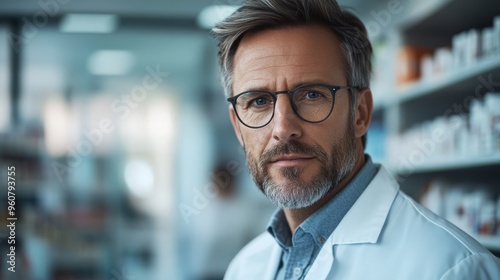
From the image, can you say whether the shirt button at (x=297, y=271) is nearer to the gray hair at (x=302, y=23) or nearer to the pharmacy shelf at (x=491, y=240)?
the gray hair at (x=302, y=23)

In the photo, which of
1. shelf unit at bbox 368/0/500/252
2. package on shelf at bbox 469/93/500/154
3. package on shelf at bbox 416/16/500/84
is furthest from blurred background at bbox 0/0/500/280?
package on shelf at bbox 469/93/500/154

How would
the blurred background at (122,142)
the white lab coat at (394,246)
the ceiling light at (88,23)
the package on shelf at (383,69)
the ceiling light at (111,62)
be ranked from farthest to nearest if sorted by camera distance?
the ceiling light at (111,62) < the ceiling light at (88,23) < the blurred background at (122,142) < the package on shelf at (383,69) < the white lab coat at (394,246)

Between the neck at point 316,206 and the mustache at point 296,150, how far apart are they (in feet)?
0.39

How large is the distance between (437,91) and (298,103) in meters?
2.01

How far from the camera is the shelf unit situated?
2.64 meters

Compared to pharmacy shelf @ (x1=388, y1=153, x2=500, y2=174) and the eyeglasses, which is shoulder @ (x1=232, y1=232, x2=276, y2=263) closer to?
the eyeglasses

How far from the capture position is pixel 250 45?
4.98 ft

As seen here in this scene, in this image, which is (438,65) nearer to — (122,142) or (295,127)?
(295,127)

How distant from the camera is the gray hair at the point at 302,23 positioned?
1.45m

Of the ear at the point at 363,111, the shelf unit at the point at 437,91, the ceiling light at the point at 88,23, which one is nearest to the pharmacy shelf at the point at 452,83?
the shelf unit at the point at 437,91

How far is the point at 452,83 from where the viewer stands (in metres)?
2.87

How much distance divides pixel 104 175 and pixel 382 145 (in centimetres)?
312

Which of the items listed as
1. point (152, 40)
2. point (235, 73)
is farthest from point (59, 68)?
point (235, 73)

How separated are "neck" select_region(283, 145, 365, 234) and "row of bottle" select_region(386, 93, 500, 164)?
1097 mm
